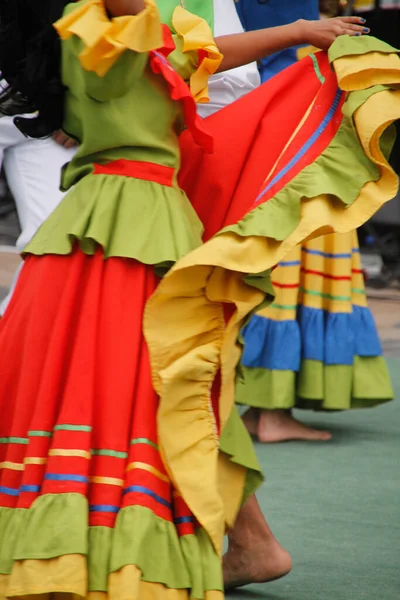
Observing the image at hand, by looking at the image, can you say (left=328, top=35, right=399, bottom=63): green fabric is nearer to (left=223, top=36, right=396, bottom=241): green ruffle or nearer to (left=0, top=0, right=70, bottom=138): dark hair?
(left=223, top=36, right=396, bottom=241): green ruffle

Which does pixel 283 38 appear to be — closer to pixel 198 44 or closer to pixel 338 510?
pixel 198 44

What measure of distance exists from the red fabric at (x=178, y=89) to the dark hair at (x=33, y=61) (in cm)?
22

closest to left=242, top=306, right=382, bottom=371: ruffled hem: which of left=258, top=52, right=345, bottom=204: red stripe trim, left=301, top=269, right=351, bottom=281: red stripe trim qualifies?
left=301, top=269, right=351, bottom=281: red stripe trim

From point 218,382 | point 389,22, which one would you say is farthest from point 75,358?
point 389,22

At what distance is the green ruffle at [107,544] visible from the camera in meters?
2.32

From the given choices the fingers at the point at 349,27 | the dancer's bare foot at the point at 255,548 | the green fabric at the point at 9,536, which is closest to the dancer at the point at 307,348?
the dancer's bare foot at the point at 255,548

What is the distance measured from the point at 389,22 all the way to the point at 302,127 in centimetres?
748

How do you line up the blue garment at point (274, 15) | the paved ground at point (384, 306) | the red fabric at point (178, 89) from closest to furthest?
the red fabric at point (178, 89) < the blue garment at point (274, 15) < the paved ground at point (384, 306)

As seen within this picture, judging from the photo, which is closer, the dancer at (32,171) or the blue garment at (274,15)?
the blue garment at (274,15)

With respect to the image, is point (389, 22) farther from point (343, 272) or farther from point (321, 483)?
point (321, 483)

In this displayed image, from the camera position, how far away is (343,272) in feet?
15.8

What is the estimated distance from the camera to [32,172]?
4758 millimetres

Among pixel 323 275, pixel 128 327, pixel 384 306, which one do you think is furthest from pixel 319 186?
pixel 384 306

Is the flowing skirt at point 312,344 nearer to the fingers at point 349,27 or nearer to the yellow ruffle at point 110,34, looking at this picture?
the fingers at point 349,27
